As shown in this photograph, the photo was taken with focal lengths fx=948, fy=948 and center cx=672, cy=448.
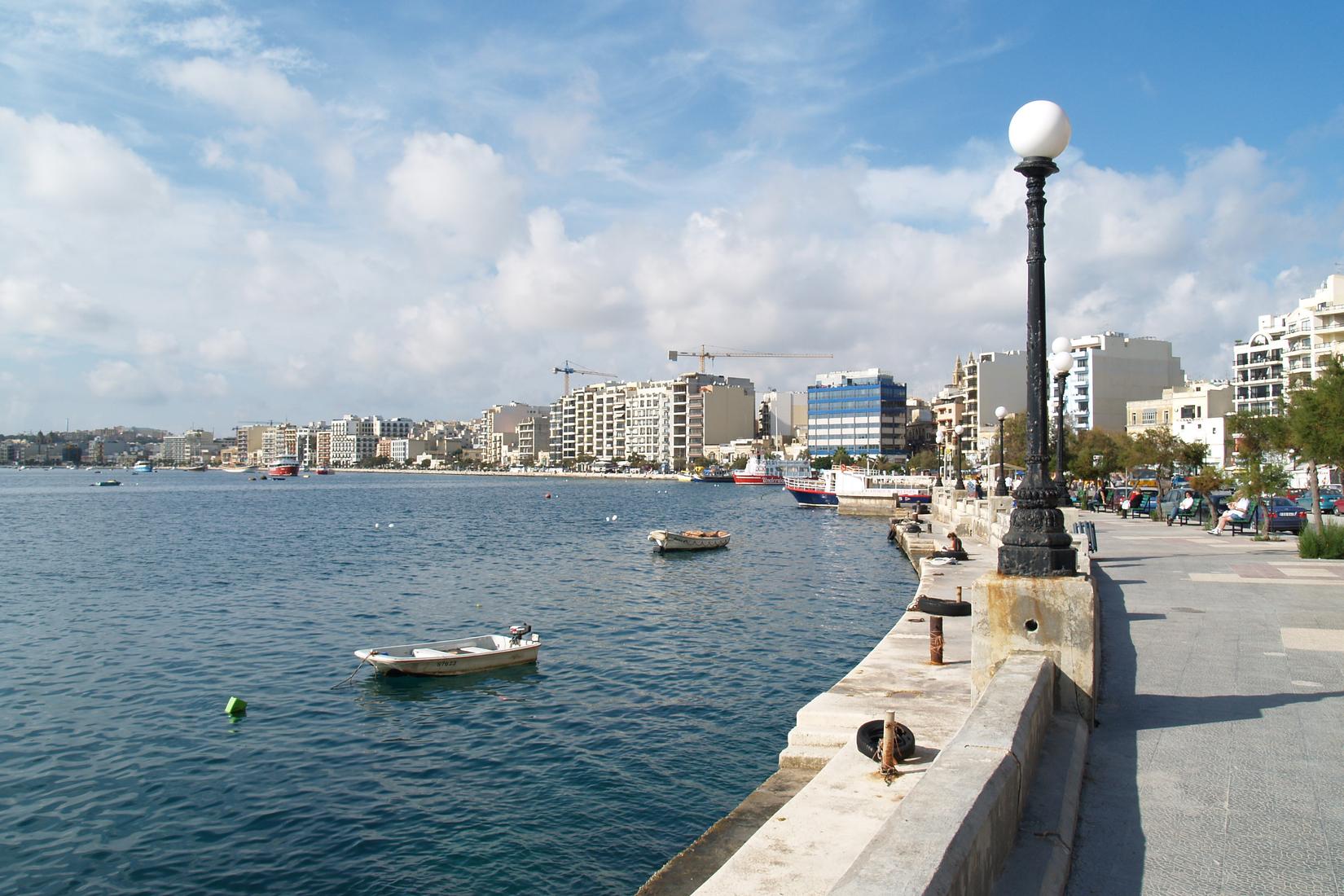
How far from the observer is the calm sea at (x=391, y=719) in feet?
35.4

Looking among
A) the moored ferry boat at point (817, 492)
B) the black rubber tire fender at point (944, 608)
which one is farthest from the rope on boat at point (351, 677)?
the moored ferry boat at point (817, 492)

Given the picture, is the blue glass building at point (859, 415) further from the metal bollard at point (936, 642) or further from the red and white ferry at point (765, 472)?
the metal bollard at point (936, 642)

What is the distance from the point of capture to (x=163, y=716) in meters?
16.4

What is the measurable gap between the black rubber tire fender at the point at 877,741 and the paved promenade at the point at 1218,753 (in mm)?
1569

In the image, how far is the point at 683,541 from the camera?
1725 inches

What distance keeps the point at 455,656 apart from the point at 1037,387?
46.5ft

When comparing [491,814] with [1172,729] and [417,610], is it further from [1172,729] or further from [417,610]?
[417,610]

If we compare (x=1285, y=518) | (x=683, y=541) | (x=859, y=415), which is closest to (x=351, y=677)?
(x=683, y=541)

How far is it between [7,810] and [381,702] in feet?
19.6

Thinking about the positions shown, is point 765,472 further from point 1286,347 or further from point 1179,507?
point 1179,507

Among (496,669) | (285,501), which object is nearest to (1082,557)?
(496,669)

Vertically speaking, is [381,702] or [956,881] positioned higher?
[956,881]

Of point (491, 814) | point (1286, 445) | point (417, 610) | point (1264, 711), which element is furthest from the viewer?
point (1286, 445)

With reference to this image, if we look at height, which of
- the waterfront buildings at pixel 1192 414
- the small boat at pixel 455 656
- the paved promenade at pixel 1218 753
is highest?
the waterfront buildings at pixel 1192 414
